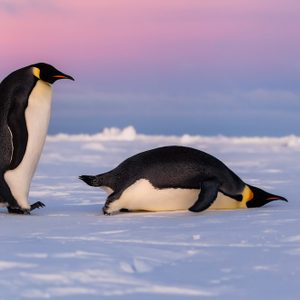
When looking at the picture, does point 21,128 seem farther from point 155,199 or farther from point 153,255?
point 153,255

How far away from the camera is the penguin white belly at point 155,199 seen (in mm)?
6402

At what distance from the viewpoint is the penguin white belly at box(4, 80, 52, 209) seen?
6754 mm

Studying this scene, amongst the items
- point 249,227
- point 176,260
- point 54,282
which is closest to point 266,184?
point 249,227

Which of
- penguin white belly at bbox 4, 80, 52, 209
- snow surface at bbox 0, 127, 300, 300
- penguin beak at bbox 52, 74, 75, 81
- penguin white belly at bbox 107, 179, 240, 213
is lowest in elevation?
snow surface at bbox 0, 127, 300, 300

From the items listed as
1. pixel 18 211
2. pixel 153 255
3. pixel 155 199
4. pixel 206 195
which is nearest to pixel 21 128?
pixel 18 211

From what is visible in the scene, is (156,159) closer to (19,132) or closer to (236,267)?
(19,132)

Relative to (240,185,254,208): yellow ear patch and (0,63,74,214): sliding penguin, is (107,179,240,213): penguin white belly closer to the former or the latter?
(240,185,254,208): yellow ear patch

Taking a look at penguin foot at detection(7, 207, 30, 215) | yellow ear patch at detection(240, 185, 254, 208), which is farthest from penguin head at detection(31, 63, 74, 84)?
yellow ear patch at detection(240, 185, 254, 208)

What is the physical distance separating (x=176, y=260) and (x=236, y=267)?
1.11ft

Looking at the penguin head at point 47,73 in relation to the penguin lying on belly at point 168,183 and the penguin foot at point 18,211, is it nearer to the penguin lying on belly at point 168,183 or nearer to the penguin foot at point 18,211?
the penguin lying on belly at point 168,183

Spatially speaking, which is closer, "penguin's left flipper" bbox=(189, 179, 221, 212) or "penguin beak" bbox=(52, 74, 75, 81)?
"penguin's left flipper" bbox=(189, 179, 221, 212)

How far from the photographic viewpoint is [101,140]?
30.8 metres

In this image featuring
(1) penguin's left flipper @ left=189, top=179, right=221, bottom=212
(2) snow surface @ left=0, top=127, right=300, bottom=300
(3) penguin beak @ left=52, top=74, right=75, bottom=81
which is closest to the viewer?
(2) snow surface @ left=0, top=127, right=300, bottom=300

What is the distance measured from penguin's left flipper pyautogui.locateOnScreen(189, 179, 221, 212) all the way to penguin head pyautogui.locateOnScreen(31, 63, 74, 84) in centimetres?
178
